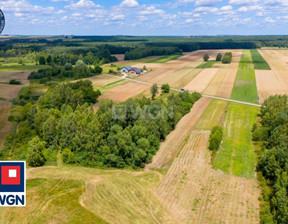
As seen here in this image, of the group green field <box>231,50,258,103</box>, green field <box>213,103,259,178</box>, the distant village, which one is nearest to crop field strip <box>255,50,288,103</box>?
green field <box>231,50,258,103</box>

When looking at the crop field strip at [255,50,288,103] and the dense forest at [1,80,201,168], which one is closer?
the dense forest at [1,80,201,168]

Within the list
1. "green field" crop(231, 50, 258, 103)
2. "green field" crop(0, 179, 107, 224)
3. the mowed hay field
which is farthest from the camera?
"green field" crop(231, 50, 258, 103)

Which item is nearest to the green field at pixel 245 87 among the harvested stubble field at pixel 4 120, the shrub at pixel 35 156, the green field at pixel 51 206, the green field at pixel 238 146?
the green field at pixel 238 146

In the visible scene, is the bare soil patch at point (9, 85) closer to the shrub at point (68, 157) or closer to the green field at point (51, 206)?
the shrub at point (68, 157)

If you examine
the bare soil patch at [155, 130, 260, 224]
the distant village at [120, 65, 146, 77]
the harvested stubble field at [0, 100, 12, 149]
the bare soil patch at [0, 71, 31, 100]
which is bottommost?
the bare soil patch at [155, 130, 260, 224]

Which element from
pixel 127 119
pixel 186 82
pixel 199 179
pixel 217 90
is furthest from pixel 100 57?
pixel 199 179

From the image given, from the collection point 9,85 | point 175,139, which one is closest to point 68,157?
point 175,139

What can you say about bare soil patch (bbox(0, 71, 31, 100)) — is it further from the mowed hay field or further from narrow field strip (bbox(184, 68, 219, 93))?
narrow field strip (bbox(184, 68, 219, 93))

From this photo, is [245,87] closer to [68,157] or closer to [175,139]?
[175,139]
